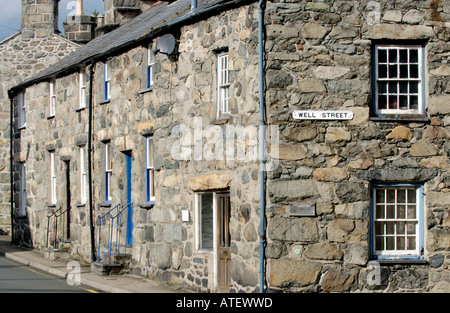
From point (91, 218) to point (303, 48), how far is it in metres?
10.1

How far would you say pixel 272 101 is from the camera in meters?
14.9

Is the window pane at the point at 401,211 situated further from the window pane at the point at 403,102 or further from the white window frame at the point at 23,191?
the white window frame at the point at 23,191

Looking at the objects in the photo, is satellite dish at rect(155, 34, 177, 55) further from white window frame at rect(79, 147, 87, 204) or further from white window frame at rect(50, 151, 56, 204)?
white window frame at rect(50, 151, 56, 204)

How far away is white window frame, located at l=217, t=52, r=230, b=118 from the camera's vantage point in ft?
54.4

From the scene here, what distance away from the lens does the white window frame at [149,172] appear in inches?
784

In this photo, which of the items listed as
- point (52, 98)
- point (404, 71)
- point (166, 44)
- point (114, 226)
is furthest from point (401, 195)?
point (52, 98)

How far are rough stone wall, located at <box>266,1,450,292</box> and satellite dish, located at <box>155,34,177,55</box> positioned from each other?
376cm

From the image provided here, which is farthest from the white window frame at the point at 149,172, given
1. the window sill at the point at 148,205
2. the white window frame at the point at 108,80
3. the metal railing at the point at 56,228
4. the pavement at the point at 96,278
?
the metal railing at the point at 56,228

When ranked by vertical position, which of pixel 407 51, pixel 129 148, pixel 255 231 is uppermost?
pixel 407 51

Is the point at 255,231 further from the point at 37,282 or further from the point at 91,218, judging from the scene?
the point at 91,218

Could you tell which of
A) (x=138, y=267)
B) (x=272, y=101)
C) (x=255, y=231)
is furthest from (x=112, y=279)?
(x=272, y=101)

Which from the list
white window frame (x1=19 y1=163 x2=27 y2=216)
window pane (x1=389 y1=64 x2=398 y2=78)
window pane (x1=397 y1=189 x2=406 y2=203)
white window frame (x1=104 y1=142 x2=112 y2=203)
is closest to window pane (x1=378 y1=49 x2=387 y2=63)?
window pane (x1=389 y1=64 x2=398 y2=78)

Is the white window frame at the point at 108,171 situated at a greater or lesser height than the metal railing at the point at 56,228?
greater

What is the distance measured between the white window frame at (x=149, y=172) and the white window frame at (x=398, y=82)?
675 centimetres
